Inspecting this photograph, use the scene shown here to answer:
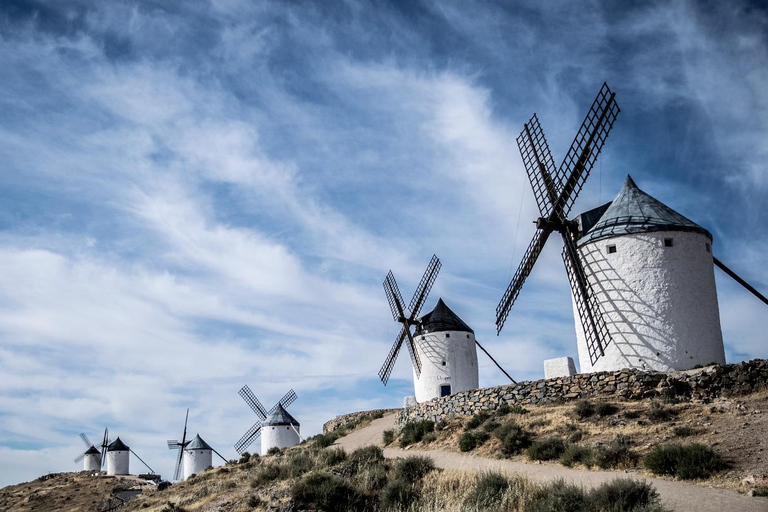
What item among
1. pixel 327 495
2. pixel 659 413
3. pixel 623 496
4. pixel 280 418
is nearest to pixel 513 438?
pixel 659 413

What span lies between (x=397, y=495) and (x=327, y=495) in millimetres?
1414

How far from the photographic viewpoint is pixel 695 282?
750 inches

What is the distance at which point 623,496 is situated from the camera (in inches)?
376

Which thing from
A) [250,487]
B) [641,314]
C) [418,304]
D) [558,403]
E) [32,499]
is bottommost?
[32,499]

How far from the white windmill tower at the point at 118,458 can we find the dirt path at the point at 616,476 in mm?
49241

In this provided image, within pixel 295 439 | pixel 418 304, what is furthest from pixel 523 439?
pixel 295 439

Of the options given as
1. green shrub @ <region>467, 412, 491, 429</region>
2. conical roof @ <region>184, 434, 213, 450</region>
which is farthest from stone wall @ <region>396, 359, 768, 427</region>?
conical roof @ <region>184, 434, 213, 450</region>

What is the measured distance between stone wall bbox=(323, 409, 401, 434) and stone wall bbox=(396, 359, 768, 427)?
1075 cm

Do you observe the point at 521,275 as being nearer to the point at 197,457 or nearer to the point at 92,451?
the point at 197,457

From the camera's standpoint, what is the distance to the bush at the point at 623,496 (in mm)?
9367

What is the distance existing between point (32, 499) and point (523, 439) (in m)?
42.5

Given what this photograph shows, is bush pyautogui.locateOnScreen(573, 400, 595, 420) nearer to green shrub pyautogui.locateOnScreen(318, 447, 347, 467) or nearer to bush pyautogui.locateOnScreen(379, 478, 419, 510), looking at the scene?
bush pyautogui.locateOnScreen(379, 478, 419, 510)

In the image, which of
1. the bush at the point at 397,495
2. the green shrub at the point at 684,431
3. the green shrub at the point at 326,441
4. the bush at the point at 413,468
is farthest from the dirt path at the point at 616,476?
the green shrub at the point at 326,441

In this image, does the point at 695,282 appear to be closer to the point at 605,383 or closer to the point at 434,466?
the point at 605,383
